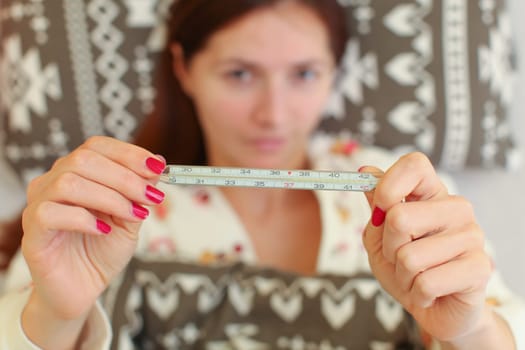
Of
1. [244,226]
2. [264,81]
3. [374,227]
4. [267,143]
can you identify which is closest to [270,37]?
[264,81]

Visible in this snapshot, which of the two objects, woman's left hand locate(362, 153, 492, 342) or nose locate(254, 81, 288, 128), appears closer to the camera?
woman's left hand locate(362, 153, 492, 342)

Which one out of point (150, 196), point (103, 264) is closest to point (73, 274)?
point (103, 264)

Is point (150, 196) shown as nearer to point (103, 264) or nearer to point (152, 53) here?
point (103, 264)

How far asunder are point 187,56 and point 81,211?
2.13 ft

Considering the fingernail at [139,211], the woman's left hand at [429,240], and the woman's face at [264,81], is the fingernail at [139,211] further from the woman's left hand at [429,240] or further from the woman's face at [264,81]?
the woman's face at [264,81]

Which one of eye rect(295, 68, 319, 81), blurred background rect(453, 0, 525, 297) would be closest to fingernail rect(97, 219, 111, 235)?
eye rect(295, 68, 319, 81)

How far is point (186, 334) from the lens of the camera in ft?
3.76

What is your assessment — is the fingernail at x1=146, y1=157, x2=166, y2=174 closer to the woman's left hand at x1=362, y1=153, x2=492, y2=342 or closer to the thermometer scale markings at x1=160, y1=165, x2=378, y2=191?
the thermometer scale markings at x1=160, y1=165, x2=378, y2=191

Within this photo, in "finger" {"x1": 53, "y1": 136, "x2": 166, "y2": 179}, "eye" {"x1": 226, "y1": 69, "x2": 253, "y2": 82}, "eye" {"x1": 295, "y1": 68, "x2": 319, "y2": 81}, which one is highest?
"eye" {"x1": 295, "y1": 68, "x2": 319, "y2": 81}

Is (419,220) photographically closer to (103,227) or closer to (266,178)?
(266,178)

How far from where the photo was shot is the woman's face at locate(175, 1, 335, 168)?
1.24 meters

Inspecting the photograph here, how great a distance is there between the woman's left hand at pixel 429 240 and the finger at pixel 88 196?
33 cm

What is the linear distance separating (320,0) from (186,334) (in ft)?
2.51

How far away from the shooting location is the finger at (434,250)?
0.78 meters
